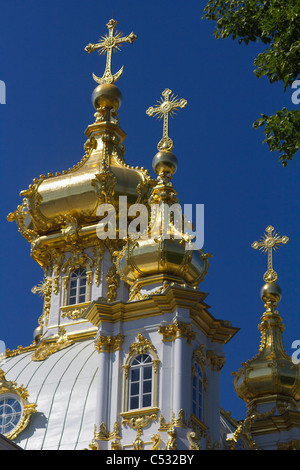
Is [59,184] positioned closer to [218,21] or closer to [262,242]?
[262,242]

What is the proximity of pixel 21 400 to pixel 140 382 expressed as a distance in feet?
13.2

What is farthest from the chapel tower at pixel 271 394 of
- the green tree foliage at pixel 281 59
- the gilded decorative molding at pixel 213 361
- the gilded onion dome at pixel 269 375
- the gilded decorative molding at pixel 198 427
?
the green tree foliage at pixel 281 59

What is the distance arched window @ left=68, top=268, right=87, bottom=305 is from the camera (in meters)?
35.9

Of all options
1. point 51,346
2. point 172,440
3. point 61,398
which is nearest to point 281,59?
point 172,440

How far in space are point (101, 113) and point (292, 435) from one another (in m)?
11.8

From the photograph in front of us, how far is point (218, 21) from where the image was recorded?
19328 mm

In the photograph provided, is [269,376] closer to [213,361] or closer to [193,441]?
[213,361]

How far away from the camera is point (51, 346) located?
33.9 m

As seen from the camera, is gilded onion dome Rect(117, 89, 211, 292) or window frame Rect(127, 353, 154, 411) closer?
window frame Rect(127, 353, 154, 411)

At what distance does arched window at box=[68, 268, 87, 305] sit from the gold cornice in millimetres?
5504

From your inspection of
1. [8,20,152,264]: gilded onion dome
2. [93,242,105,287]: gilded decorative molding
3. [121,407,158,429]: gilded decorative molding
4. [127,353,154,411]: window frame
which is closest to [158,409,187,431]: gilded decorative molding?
[121,407,158,429]: gilded decorative molding

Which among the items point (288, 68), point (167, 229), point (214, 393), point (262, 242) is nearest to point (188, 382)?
point (214, 393)

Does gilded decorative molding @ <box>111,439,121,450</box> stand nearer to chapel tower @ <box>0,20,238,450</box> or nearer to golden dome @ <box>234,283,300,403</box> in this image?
chapel tower @ <box>0,20,238,450</box>
